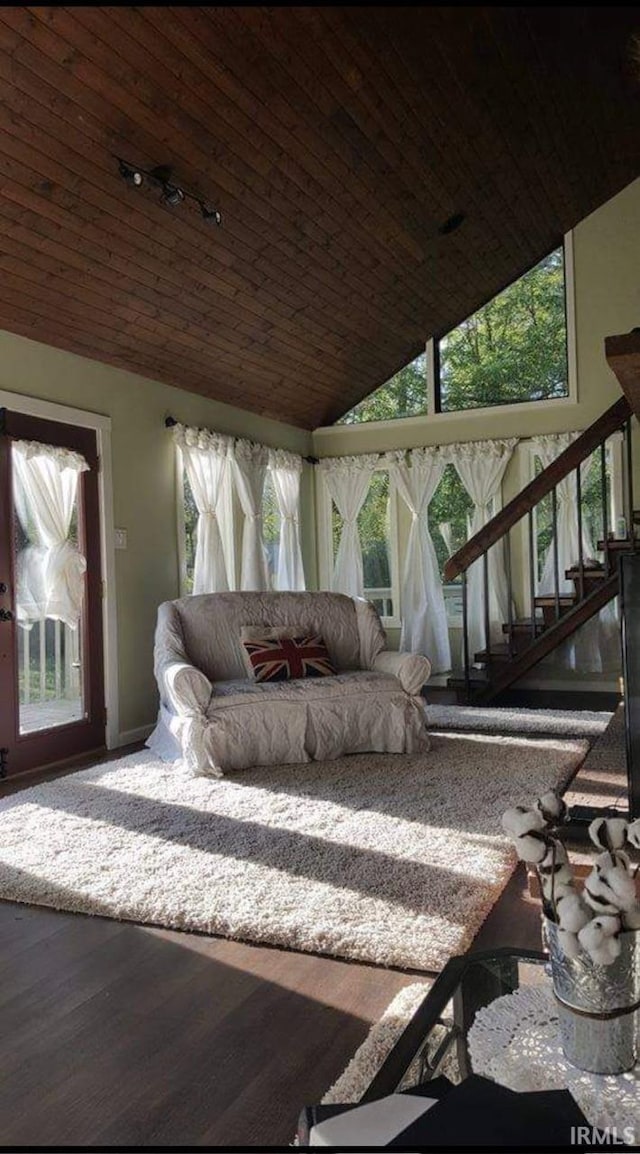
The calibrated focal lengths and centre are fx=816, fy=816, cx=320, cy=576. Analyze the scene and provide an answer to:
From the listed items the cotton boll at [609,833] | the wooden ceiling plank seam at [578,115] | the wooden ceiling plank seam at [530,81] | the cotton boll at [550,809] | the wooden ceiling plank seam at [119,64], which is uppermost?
the wooden ceiling plank seam at [578,115]

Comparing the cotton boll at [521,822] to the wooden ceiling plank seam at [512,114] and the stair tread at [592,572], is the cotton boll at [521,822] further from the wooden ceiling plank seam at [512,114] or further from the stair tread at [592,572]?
the stair tread at [592,572]

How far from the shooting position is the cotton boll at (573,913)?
105 centimetres

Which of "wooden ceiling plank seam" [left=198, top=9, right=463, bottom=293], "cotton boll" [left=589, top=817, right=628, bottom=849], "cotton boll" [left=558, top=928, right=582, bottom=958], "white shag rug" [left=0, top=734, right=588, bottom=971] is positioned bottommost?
"white shag rug" [left=0, top=734, right=588, bottom=971]

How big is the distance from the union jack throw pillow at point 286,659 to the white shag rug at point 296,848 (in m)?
0.61

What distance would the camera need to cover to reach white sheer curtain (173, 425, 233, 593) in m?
5.95

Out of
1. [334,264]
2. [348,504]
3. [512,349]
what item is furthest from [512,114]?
[348,504]

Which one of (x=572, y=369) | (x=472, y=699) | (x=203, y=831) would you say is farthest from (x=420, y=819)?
(x=572, y=369)

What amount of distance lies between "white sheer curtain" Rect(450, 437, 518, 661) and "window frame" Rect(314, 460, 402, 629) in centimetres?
75

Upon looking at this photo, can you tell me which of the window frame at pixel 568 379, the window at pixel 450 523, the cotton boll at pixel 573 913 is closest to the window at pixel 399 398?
the window frame at pixel 568 379

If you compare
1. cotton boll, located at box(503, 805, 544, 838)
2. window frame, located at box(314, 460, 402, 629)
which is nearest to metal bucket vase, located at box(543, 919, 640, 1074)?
cotton boll, located at box(503, 805, 544, 838)

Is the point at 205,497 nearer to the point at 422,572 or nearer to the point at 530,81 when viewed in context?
the point at 422,572

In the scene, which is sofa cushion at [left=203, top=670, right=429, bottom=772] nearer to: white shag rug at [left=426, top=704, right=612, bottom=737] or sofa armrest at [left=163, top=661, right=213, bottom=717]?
sofa armrest at [left=163, top=661, right=213, bottom=717]

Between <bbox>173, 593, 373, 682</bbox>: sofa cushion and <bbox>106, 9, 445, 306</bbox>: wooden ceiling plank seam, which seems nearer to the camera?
<bbox>106, 9, 445, 306</bbox>: wooden ceiling plank seam

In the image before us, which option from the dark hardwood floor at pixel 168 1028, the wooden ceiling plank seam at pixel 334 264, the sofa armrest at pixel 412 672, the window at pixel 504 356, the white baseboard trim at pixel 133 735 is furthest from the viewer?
the window at pixel 504 356
